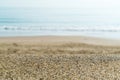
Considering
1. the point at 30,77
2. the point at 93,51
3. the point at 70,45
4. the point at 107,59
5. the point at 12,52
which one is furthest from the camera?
the point at 70,45

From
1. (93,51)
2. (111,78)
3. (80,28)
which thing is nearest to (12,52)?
(93,51)

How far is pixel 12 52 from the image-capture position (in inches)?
605

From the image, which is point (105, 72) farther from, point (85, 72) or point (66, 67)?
point (66, 67)

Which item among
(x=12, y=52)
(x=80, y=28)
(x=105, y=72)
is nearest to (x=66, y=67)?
(x=105, y=72)

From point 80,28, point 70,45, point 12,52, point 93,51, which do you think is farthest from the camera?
point 80,28

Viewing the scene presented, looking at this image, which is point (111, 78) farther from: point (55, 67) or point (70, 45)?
point (70, 45)

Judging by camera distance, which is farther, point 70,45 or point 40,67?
point 70,45

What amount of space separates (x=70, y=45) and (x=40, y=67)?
7156 millimetres

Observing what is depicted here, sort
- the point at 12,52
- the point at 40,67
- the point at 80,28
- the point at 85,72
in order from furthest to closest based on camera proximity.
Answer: the point at 80,28 < the point at 12,52 < the point at 40,67 < the point at 85,72

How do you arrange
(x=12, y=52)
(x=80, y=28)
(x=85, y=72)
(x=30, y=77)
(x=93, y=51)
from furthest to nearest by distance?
(x=80, y=28)
(x=93, y=51)
(x=12, y=52)
(x=85, y=72)
(x=30, y=77)

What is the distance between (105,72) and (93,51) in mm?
5545

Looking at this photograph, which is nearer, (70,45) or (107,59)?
(107,59)

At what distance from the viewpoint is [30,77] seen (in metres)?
9.96

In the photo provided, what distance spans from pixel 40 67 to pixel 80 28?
21.4 metres
